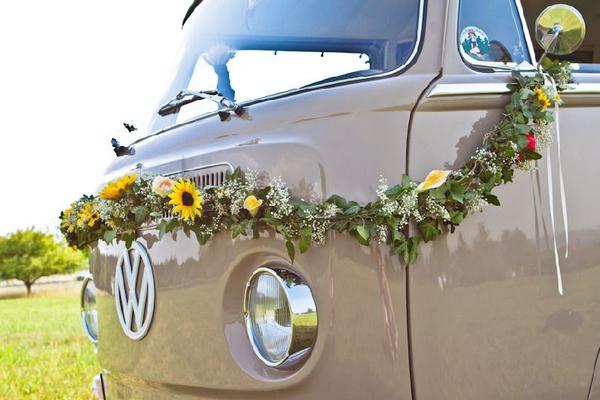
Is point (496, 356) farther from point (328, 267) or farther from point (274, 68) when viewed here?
point (274, 68)

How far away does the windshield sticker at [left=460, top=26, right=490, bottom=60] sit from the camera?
2.29 meters

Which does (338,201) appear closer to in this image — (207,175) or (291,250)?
(291,250)

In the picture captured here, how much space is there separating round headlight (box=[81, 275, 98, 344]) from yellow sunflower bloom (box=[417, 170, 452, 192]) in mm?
1972

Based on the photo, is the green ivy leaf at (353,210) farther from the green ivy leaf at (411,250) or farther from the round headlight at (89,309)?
the round headlight at (89,309)

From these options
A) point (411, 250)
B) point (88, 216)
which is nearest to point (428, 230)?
point (411, 250)

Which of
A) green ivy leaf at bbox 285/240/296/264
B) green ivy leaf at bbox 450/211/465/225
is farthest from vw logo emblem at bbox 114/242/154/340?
green ivy leaf at bbox 450/211/465/225

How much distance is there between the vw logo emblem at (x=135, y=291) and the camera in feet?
8.57

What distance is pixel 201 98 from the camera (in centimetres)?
285

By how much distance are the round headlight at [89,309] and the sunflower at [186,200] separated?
1282 millimetres

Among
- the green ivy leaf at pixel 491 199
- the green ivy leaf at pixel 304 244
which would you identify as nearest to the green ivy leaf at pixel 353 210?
the green ivy leaf at pixel 304 244

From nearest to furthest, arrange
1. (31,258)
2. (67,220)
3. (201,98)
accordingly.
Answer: (201,98) → (67,220) → (31,258)

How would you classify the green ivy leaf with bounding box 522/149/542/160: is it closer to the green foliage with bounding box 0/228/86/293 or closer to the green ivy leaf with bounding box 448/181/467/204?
the green ivy leaf with bounding box 448/181/467/204

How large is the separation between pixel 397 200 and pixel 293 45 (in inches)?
32.3

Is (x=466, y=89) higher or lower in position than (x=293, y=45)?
lower
